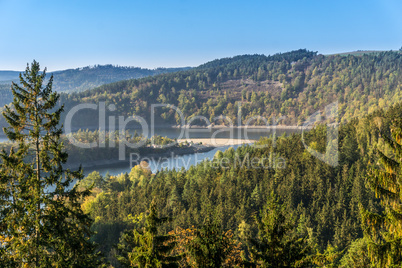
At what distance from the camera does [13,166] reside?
1198cm

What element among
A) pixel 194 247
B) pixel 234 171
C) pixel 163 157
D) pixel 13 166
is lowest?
pixel 163 157

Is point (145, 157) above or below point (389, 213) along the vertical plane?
below

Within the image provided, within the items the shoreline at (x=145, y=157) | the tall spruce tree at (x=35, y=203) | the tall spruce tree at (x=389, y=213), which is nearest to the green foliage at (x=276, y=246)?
the tall spruce tree at (x=389, y=213)

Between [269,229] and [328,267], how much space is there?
5.46m

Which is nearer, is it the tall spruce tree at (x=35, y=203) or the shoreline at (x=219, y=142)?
the tall spruce tree at (x=35, y=203)

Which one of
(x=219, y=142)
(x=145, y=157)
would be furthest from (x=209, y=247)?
(x=219, y=142)

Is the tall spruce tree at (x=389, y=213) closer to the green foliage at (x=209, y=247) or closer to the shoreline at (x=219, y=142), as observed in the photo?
the green foliage at (x=209, y=247)

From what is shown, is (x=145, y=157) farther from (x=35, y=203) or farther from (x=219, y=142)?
(x=35, y=203)

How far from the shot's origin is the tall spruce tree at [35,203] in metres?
11.5

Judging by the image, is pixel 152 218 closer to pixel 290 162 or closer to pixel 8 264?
pixel 8 264

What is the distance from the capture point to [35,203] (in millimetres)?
11641

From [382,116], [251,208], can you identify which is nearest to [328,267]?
[251,208]

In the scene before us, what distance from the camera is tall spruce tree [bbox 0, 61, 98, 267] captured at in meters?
11.5

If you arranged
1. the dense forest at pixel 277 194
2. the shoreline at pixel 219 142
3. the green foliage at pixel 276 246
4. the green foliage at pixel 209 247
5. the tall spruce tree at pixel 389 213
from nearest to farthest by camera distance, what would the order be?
the tall spruce tree at pixel 389 213, the green foliage at pixel 209 247, the green foliage at pixel 276 246, the dense forest at pixel 277 194, the shoreline at pixel 219 142
